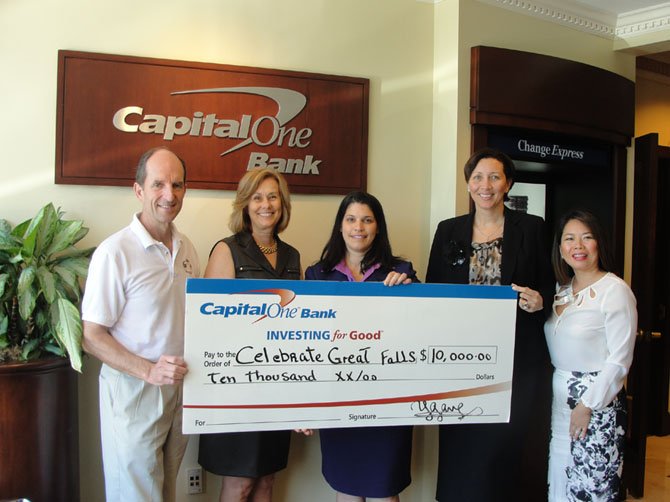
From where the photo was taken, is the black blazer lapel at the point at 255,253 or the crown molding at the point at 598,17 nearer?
the black blazer lapel at the point at 255,253

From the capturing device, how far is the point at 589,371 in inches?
81.3

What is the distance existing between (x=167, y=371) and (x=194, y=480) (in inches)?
46.5

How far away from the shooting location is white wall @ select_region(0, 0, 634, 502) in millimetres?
2414

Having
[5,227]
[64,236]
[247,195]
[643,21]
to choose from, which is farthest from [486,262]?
[643,21]

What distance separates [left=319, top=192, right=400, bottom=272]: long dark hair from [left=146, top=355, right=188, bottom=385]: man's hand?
26.7 inches

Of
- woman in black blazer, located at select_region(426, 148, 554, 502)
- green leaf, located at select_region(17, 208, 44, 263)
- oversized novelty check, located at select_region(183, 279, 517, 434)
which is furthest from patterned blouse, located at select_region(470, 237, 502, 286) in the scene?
green leaf, located at select_region(17, 208, 44, 263)

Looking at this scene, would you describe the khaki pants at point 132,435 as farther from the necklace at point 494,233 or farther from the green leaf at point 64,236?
the necklace at point 494,233

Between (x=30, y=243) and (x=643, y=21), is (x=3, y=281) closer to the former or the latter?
(x=30, y=243)

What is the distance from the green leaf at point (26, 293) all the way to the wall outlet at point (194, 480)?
3.73ft

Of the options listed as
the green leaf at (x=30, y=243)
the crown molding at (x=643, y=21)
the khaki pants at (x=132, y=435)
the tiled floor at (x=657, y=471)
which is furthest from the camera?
the tiled floor at (x=657, y=471)

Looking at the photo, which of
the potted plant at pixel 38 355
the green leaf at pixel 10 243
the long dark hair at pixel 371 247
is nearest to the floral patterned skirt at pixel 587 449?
the long dark hair at pixel 371 247
